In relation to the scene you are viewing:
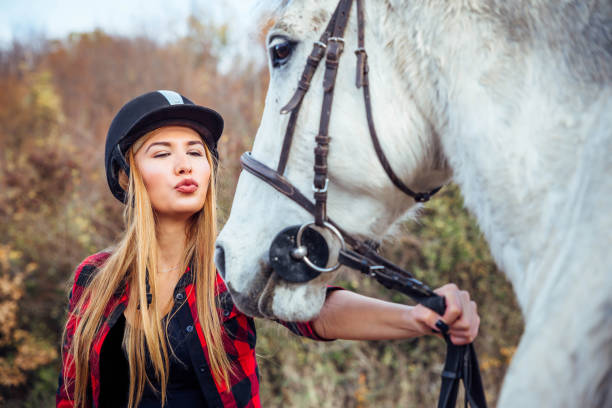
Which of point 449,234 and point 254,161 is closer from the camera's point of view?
point 254,161

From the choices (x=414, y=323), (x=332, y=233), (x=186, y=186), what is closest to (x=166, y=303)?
(x=186, y=186)

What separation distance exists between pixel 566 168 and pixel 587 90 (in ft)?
0.65

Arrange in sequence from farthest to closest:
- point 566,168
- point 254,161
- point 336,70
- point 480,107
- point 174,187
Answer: point 174,187 → point 254,161 → point 336,70 → point 480,107 → point 566,168

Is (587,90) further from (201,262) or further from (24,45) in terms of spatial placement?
(24,45)

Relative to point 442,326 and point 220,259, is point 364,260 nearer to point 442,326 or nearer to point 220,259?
point 442,326

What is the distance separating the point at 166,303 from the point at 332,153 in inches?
43.5

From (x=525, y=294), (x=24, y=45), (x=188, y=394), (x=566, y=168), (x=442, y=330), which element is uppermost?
(x=24, y=45)

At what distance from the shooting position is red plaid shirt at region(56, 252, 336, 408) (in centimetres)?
185

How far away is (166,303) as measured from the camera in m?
2.05

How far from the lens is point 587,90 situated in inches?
44.3

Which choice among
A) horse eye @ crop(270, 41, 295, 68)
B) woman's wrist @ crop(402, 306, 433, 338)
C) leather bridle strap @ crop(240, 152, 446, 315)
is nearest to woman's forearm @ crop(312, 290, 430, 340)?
woman's wrist @ crop(402, 306, 433, 338)

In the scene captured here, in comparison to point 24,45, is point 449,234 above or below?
below

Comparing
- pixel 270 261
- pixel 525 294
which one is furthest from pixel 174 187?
pixel 525 294

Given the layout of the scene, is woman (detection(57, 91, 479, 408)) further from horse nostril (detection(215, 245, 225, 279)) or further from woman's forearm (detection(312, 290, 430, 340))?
horse nostril (detection(215, 245, 225, 279))
